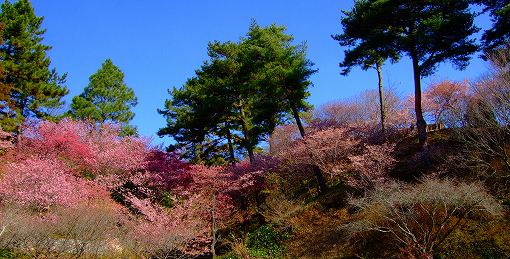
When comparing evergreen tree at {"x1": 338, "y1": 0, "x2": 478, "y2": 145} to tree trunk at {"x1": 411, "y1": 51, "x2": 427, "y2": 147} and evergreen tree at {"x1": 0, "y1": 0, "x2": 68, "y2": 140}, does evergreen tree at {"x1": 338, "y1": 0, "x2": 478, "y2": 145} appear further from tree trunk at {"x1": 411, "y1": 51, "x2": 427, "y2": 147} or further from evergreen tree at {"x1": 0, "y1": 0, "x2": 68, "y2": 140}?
evergreen tree at {"x1": 0, "y1": 0, "x2": 68, "y2": 140}

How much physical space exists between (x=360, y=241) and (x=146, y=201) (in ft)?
37.2

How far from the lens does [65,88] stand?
29.6m

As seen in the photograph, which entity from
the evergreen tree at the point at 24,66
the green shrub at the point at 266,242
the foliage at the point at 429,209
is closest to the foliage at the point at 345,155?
the foliage at the point at 429,209

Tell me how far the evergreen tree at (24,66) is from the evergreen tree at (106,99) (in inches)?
149

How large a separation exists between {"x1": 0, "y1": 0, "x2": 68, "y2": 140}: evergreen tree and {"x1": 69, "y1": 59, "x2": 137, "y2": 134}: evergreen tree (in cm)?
379

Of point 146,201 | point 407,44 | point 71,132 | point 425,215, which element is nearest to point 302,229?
point 425,215

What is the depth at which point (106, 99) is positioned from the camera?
3522 centimetres

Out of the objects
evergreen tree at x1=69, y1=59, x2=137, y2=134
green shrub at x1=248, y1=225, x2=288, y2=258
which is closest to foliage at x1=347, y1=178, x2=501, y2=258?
green shrub at x1=248, y1=225, x2=288, y2=258

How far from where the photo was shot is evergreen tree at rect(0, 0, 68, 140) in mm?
26062

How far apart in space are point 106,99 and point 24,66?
9022mm

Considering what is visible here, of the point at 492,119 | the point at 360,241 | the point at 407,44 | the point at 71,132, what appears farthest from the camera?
the point at 71,132

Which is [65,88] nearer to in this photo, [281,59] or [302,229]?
[281,59]

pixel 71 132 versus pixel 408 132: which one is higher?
pixel 71 132

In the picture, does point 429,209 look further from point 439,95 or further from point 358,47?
point 439,95
